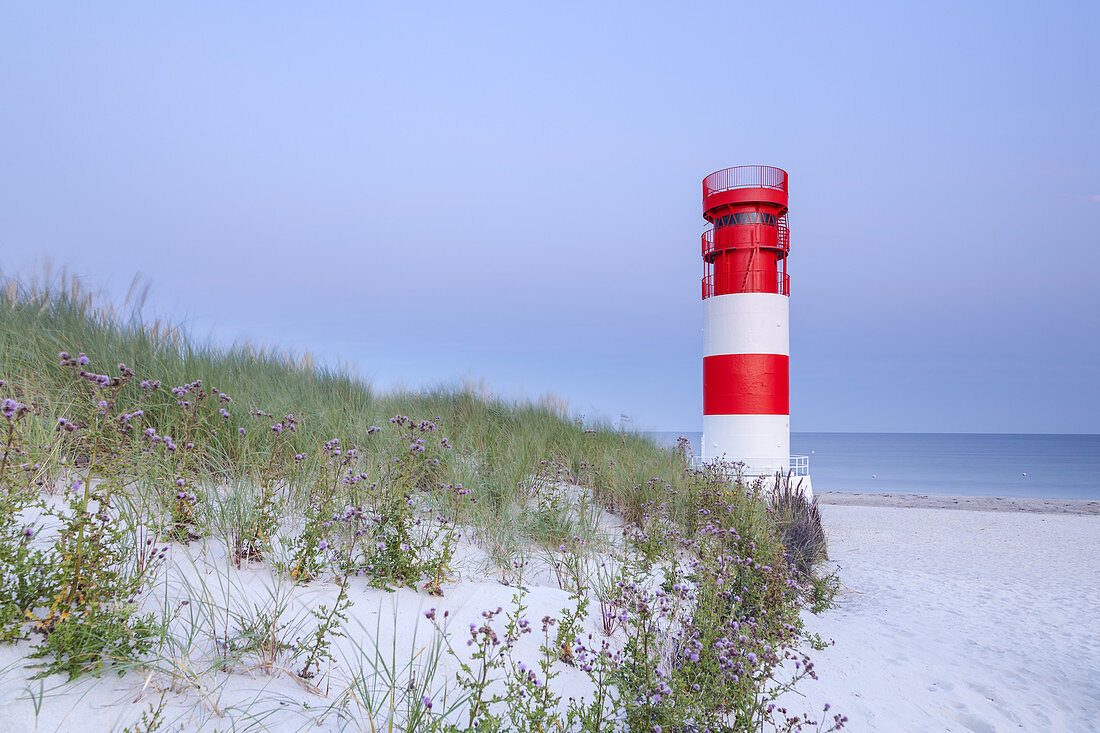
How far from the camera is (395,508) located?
3844 mm

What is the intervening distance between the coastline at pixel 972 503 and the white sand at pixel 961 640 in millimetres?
10170

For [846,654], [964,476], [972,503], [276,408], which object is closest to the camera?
[846,654]

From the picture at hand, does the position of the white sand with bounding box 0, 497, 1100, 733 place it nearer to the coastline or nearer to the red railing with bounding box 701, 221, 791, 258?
the red railing with bounding box 701, 221, 791, 258

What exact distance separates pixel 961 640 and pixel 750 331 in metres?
7.49

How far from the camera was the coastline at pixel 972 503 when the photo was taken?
2112 cm

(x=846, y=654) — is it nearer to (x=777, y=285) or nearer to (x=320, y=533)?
(x=320, y=533)

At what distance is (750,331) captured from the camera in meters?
12.6

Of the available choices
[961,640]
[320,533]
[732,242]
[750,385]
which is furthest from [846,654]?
[732,242]

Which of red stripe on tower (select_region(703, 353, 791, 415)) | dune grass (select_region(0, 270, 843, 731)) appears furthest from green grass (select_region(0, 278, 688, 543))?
red stripe on tower (select_region(703, 353, 791, 415))

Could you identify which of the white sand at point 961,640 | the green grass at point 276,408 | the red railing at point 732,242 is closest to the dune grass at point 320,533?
the green grass at point 276,408

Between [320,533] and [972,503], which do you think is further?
[972,503]

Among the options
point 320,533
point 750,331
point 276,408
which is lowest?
point 320,533

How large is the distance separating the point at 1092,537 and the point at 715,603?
16.1 metres

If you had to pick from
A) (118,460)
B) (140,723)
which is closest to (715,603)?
(140,723)
